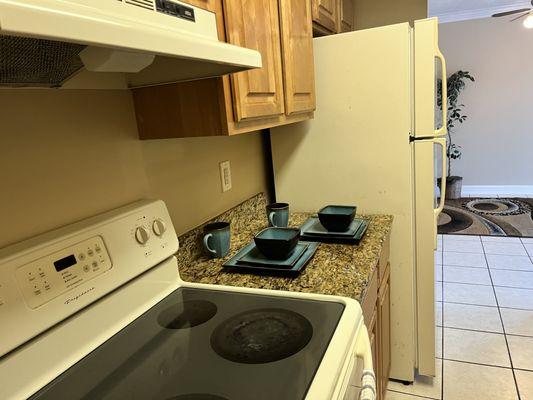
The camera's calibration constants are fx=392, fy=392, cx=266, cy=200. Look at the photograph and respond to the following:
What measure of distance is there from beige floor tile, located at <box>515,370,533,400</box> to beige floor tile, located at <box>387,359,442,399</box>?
0.36 metres

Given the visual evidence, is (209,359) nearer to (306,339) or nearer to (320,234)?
(306,339)

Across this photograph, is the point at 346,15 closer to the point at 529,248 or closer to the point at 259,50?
the point at 259,50

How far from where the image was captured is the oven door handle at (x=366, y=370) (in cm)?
83

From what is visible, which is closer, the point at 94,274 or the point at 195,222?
the point at 94,274

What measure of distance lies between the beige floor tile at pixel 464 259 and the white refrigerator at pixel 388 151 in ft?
5.41

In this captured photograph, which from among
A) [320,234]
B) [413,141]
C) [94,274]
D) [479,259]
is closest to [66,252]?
[94,274]

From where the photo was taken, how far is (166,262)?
1112 millimetres

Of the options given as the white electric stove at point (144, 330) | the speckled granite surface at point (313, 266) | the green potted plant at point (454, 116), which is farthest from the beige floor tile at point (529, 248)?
the white electric stove at point (144, 330)

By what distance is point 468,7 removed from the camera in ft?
16.4

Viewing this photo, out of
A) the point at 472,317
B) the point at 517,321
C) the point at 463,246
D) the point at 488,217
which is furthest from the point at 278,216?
the point at 488,217

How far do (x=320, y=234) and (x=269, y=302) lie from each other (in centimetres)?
54

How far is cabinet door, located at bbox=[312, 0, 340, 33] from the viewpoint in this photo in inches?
69.0

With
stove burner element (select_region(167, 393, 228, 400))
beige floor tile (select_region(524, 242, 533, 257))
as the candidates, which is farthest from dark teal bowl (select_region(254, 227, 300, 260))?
beige floor tile (select_region(524, 242, 533, 257))

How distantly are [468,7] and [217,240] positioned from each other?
524 centimetres
